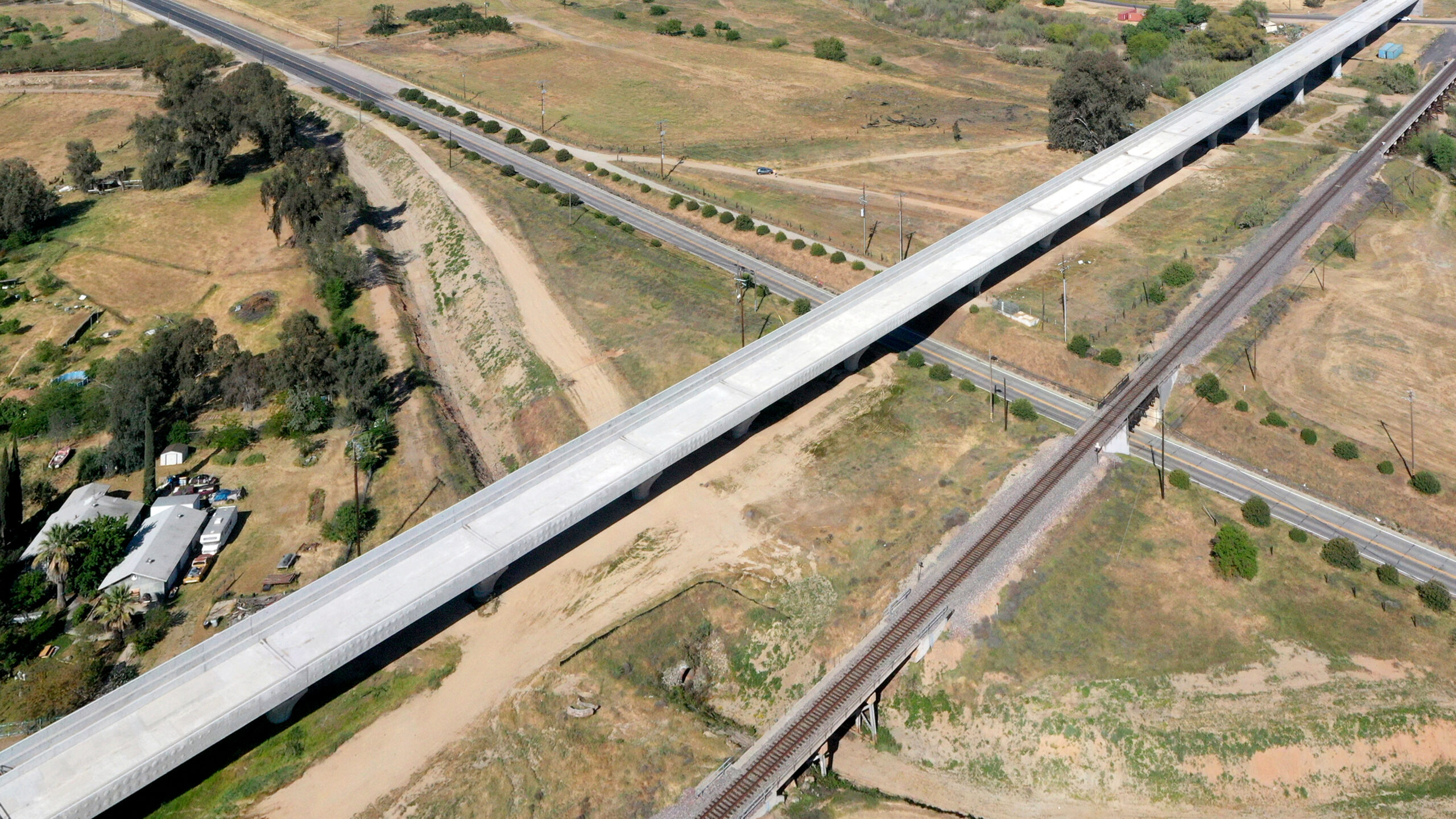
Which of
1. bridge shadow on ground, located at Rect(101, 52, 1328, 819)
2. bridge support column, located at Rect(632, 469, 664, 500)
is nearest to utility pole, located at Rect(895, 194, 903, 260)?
bridge shadow on ground, located at Rect(101, 52, 1328, 819)

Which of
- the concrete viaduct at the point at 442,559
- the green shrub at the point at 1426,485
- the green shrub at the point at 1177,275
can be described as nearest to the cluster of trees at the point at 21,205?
the concrete viaduct at the point at 442,559

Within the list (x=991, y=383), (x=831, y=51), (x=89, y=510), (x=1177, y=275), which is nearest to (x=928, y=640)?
(x=991, y=383)

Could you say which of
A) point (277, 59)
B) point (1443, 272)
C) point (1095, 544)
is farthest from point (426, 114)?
point (1443, 272)

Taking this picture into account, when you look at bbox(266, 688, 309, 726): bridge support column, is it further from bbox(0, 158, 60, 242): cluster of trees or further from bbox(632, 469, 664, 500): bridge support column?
bbox(0, 158, 60, 242): cluster of trees

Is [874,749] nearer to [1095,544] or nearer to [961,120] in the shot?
[1095,544]

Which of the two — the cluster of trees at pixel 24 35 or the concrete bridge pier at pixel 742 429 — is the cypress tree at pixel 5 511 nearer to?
the concrete bridge pier at pixel 742 429
